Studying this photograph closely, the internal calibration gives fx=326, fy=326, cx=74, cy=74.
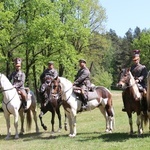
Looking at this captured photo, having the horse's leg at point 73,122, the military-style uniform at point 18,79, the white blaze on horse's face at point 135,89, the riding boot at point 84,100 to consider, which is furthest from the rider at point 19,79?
the white blaze on horse's face at point 135,89

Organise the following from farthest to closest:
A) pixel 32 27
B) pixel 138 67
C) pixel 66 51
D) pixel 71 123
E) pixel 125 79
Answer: pixel 66 51
pixel 32 27
pixel 71 123
pixel 138 67
pixel 125 79

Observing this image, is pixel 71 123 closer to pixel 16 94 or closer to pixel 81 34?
pixel 16 94

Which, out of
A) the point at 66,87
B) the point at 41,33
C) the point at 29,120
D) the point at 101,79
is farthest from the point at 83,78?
the point at 101,79

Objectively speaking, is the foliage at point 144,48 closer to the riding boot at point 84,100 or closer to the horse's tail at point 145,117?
the riding boot at point 84,100

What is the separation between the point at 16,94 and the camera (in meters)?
13.4

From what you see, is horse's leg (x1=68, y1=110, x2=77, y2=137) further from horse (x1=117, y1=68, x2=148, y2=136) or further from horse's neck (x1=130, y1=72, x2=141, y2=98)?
horse's neck (x1=130, y1=72, x2=141, y2=98)

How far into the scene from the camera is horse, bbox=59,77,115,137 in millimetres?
12641

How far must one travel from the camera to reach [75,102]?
12844mm

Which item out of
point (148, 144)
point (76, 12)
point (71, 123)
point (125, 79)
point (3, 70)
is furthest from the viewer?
point (76, 12)

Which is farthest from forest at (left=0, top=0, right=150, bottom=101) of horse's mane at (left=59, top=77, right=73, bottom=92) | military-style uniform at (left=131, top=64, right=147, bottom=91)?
military-style uniform at (left=131, top=64, right=147, bottom=91)

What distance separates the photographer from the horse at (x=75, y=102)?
12641 millimetres

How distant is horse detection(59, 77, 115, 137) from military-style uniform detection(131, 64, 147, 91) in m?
2.14

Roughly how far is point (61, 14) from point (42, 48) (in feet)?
19.1

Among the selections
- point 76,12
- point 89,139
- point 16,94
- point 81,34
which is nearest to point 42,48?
point 81,34
